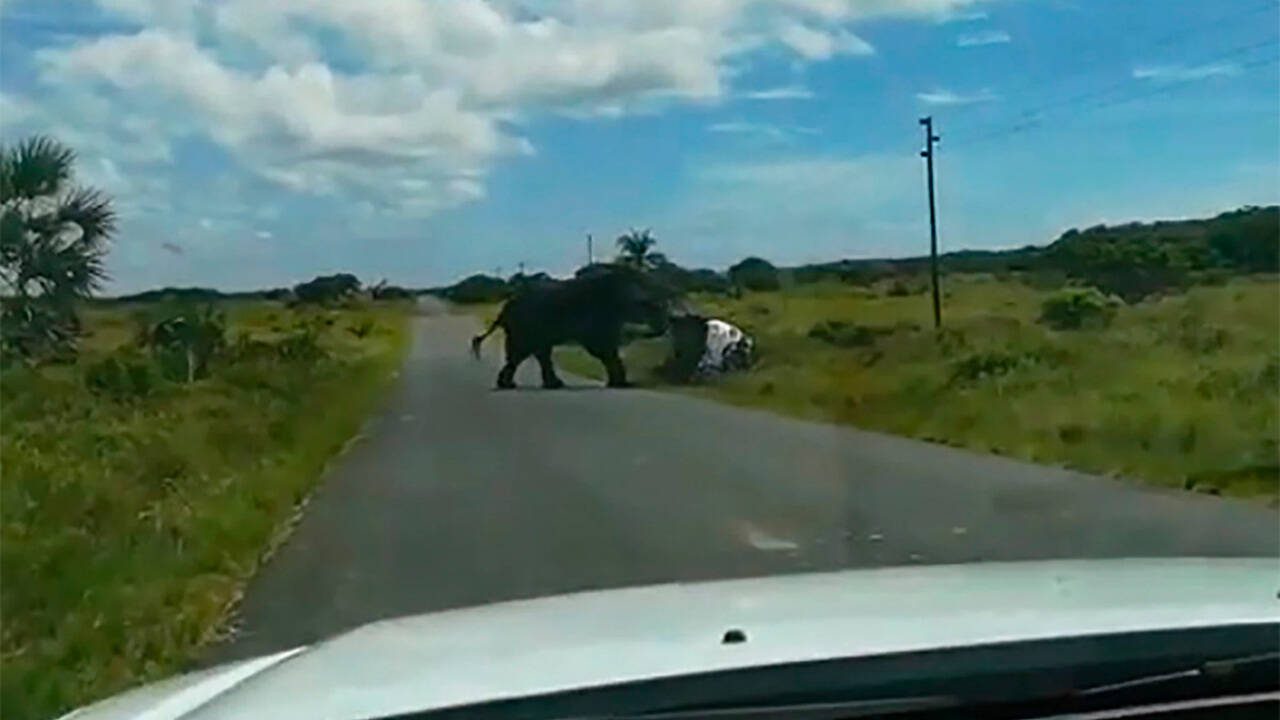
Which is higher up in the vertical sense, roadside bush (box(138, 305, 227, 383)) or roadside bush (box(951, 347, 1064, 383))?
roadside bush (box(138, 305, 227, 383))

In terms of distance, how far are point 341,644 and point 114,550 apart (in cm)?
860

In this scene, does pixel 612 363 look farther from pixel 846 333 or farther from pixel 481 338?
pixel 846 333

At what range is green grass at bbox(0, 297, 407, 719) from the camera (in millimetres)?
9102

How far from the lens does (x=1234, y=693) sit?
2.60 meters

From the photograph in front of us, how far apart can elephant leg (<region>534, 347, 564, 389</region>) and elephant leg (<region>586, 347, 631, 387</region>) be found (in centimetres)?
41

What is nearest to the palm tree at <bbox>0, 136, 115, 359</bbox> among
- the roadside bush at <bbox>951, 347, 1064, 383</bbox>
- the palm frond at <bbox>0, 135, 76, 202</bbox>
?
the palm frond at <bbox>0, 135, 76, 202</bbox>

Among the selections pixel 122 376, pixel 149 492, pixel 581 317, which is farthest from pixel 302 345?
pixel 149 492

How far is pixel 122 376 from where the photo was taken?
17328 mm

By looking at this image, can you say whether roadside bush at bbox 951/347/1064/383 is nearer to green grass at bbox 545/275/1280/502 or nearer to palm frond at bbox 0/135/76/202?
green grass at bbox 545/275/1280/502

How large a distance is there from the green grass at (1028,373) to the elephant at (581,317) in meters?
0.24

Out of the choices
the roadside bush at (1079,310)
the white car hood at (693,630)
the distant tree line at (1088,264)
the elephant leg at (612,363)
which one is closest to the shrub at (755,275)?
the distant tree line at (1088,264)

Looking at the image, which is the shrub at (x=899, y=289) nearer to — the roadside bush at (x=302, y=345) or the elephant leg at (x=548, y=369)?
the elephant leg at (x=548, y=369)

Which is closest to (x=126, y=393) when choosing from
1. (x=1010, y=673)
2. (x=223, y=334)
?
(x=223, y=334)

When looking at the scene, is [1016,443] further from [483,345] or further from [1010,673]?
[1010,673]
